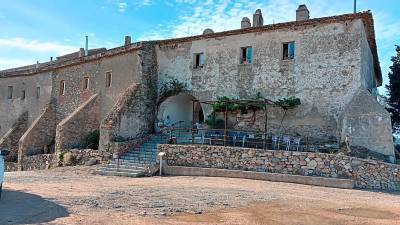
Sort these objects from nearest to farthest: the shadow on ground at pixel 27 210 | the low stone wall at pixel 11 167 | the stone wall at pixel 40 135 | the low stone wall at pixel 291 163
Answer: the shadow on ground at pixel 27 210 < the low stone wall at pixel 291 163 < the stone wall at pixel 40 135 < the low stone wall at pixel 11 167

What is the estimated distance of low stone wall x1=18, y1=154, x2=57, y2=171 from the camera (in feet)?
77.1

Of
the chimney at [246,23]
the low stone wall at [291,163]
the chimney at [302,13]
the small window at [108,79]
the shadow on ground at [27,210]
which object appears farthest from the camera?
the small window at [108,79]

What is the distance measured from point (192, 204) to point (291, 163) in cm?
708

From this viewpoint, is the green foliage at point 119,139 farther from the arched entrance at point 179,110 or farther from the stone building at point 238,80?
the arched entrance at point 179,110

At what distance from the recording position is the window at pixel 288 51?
65.3ft

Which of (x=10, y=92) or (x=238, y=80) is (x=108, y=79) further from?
(x=10, y=92)

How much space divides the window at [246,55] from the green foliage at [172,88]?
12.4 ft

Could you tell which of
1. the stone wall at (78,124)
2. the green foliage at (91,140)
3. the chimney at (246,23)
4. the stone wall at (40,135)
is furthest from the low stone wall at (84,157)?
the chimney at (246,23)

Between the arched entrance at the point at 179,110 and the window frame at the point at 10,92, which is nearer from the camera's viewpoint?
the arched entrance at the point at 179,110

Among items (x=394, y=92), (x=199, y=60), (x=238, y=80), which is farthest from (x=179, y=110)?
(x=394, y=92)

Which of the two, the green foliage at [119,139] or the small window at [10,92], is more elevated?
the small window at [10,92]

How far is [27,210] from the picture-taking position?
28.1ft

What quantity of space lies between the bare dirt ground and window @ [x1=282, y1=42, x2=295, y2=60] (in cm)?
761

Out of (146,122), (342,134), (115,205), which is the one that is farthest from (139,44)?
(115,205)
